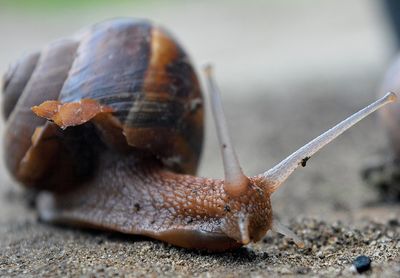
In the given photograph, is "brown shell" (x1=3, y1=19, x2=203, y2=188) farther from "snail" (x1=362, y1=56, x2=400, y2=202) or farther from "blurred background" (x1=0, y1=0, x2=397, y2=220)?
"snail" (x1=362, y1=56, x2=400, y2=202)

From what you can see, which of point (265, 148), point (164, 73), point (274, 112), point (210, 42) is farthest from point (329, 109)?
point (210, 42)

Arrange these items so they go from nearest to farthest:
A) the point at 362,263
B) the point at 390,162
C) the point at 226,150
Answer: the point at 362,263 < the point at 226,150 < the point at 390,162


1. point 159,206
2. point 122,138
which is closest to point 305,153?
point 159,206

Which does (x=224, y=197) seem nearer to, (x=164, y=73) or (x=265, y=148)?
(x=164, y=73)

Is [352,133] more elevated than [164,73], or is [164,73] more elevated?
[164,73]

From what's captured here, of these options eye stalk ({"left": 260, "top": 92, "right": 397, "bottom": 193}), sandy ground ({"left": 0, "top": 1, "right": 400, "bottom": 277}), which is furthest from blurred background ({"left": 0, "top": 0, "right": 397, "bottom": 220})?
eye stalk ({"left": 260, "top": 92, "right": 397, "bottom": 193})

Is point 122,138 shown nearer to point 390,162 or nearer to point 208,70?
point 208,70
